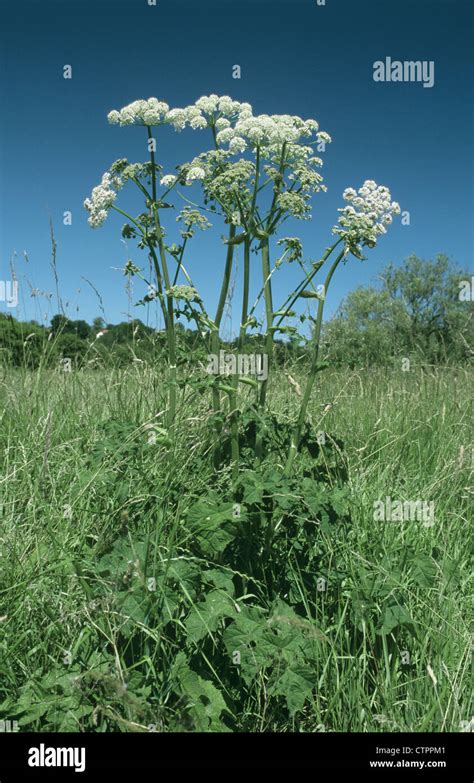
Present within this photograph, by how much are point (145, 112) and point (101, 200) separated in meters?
0.41

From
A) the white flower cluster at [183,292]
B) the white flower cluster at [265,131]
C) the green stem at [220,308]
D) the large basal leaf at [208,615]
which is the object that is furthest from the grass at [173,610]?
the white flower cluster at [265,131]

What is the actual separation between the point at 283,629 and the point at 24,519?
1343 millimetres

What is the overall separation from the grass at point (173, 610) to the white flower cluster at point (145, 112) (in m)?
1.32

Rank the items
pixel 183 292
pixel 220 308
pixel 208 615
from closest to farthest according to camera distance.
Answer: pixel 208 615 → pixel 183 292 → pixel 220 308

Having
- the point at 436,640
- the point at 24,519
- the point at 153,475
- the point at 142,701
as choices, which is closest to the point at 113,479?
the point at 153,475

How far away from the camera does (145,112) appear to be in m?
2.75

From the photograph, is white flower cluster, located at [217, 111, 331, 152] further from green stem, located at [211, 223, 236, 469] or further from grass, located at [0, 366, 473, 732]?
grass, located at [0, 366, 473, 732]

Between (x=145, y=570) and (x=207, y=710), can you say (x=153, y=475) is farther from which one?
(x=207, y=710)

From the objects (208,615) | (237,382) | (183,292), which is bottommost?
(208,615)

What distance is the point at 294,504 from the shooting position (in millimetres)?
2387

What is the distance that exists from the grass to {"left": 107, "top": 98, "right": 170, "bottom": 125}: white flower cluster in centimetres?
132

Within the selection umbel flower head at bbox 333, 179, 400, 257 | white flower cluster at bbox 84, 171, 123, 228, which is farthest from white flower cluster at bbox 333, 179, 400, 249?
white flower cluster at bbox 84, 171, 123, 228

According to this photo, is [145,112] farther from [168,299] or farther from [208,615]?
[208,615]

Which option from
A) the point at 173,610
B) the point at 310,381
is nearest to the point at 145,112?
the point at 310,381
